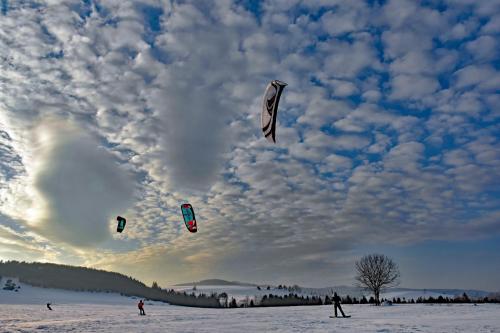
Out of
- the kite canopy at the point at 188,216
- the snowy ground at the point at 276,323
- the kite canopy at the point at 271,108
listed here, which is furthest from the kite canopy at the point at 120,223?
the kite canopy at the point at 271,108

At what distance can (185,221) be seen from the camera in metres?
46.9

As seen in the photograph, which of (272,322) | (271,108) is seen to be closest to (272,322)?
(272,322)

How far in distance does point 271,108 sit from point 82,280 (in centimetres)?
17924

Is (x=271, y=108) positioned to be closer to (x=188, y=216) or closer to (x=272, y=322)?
(x=272, y=322)

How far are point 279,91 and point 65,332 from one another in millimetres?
17284

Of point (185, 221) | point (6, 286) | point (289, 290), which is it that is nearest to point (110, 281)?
point (6, 286)

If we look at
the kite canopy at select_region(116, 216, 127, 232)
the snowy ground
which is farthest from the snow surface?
the kite canopy at select_region(116, 216, 127, 232)

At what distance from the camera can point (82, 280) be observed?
6954 inches

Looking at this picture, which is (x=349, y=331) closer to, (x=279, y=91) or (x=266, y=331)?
(x=266, y=331)

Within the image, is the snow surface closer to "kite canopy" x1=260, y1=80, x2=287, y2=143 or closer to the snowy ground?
the snowy ground

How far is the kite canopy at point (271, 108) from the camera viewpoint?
20.3m

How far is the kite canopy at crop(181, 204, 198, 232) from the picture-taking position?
46.5 metres

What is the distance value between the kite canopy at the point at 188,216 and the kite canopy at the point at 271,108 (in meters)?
26.5

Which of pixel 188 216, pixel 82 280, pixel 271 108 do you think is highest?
pixel 271 108
